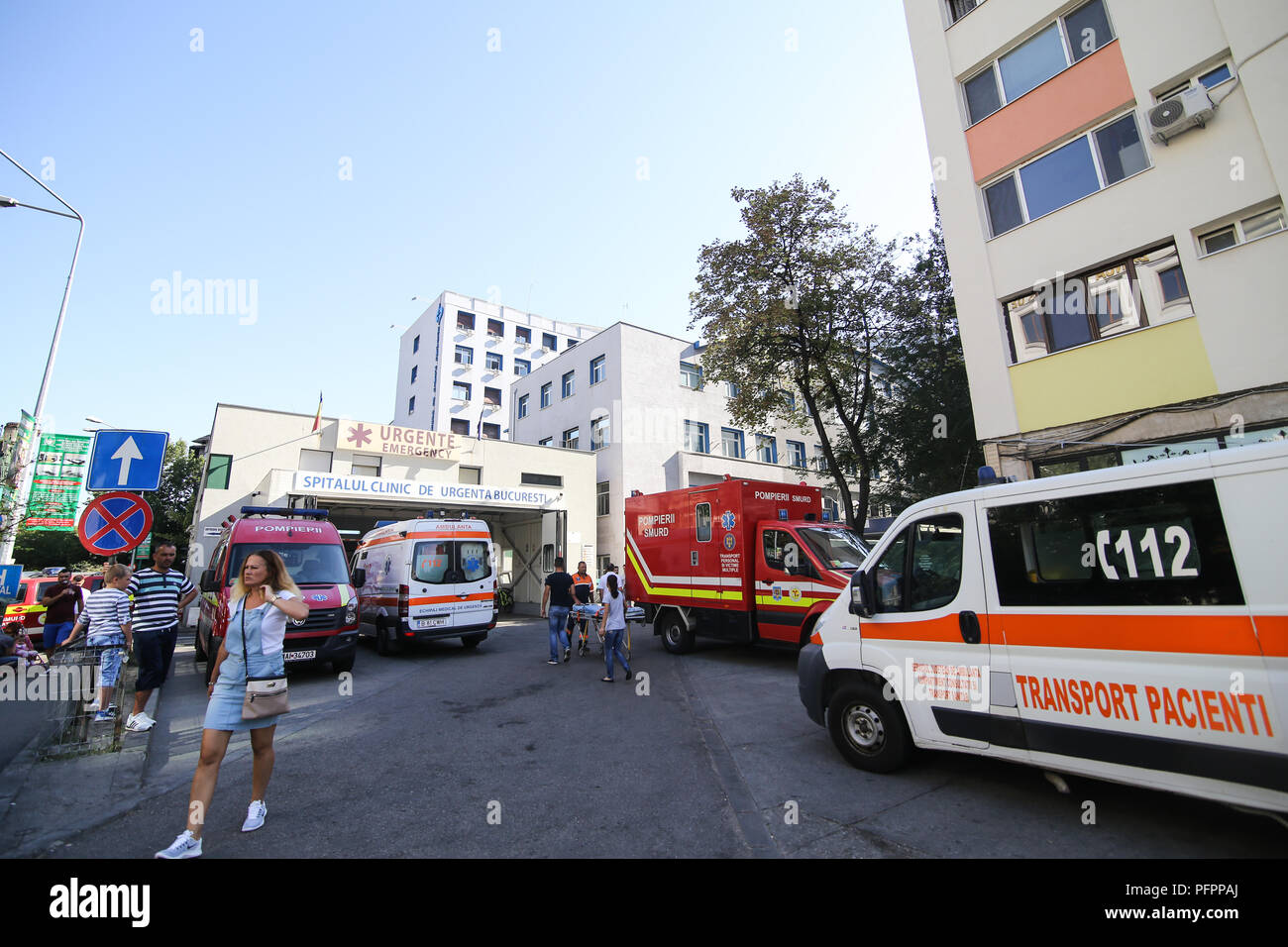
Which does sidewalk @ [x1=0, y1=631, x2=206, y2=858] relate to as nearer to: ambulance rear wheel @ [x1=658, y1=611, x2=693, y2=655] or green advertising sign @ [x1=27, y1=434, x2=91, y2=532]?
ambulance rear wheel @ [x1=658, y1=611, x2=693, y2=655]

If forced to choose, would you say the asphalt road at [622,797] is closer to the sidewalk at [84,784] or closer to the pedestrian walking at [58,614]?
the sidewalk at [84,784]

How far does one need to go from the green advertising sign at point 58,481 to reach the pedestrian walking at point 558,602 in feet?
65.2

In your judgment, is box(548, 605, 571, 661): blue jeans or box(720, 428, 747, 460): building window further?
box(720, 428, 747, 460): building window

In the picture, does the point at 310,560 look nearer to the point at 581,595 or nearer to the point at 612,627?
the point at 581,595

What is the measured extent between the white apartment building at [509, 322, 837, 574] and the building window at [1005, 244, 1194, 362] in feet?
44.6

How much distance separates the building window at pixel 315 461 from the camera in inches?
746

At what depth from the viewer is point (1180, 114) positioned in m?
9.26

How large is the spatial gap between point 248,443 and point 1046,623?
20982mm

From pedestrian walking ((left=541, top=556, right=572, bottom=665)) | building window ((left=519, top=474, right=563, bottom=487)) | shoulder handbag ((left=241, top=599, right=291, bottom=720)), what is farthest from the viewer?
building window ((left=519, top=474, right=563, bottom=487))

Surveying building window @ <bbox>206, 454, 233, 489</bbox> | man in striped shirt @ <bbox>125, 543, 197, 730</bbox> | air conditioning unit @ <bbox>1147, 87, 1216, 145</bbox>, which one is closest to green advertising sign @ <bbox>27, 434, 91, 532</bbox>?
building window @ <bbox>206, 454, 233, 489</bbox>

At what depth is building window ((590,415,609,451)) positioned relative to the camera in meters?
26.2

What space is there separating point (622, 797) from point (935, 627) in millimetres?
2709
